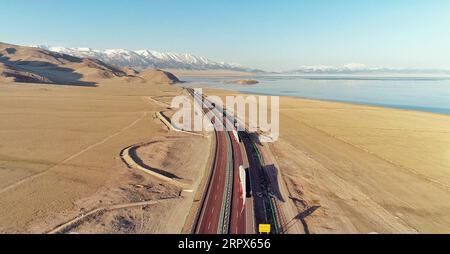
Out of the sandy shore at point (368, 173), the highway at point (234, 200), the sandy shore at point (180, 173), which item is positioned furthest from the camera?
the sandy shore at point (368, 173)

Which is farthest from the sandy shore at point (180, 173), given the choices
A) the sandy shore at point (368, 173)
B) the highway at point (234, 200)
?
the highway at point (234, 200)

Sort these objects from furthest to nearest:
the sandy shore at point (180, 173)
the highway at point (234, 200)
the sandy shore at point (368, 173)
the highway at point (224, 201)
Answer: the sandy shore at point (368, 173), the sandy shore at point (180, 173), the highway at point (234, 200), the highway at point (224, 201)

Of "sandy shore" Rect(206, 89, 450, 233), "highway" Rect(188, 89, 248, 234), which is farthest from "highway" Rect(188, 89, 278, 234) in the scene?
"sandy shore" Rect(206, 89, 450, 233)

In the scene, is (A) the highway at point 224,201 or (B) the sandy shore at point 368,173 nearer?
(A) the highway at point 224,201

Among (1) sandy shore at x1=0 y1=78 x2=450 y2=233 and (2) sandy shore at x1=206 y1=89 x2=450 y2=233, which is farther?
(2) sandy shore at x1=206 y1=89 x2=450 y2=233

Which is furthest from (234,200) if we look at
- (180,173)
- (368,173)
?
(368,173)

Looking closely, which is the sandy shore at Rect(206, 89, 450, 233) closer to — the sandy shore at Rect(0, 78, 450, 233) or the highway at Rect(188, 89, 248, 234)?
the sandy shore at Rect(0, 78, 450, 233)

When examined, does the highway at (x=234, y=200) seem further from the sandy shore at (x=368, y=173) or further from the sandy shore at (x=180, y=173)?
the sandy shore at (x=368, y=173)

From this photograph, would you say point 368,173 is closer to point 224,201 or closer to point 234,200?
point 234,200
